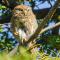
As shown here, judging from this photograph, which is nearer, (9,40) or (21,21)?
(21,21)

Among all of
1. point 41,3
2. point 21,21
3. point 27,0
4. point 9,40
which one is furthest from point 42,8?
point 21,21

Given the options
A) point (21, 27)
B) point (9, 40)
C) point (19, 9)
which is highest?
point (19, 9)

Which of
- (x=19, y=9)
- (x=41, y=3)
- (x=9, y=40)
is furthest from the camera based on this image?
(x=41, y=3)

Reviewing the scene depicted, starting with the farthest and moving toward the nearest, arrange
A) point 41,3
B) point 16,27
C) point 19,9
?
point 41,3 < point 19,9 < point 16,27

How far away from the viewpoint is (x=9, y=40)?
469 centimetres

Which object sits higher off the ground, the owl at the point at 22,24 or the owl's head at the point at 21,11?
the owl's head at the point at 21,11

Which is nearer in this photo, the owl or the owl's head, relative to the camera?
the owl

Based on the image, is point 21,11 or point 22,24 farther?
point 21,11

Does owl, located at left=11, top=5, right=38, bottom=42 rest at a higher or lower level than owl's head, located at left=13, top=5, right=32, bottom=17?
lower

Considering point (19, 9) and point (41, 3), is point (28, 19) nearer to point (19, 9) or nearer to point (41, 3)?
point (19, 9)

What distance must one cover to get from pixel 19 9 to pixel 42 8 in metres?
1.10

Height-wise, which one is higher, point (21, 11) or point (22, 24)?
point (21, 11)

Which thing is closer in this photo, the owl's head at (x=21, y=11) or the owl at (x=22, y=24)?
the owl at (x=22, y=24)

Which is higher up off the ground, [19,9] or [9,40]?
[19,9]
